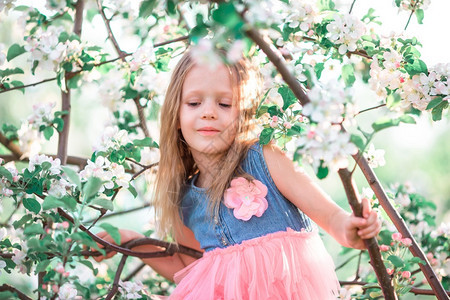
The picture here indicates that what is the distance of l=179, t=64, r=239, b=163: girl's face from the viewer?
177 centimetres

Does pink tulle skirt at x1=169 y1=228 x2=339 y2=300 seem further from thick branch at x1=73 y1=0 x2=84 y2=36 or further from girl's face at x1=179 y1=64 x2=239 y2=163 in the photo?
thick branch at x1=73 y1=0 x2=84 y2=36

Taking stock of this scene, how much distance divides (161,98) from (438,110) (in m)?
1.08

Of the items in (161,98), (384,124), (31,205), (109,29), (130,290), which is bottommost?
(130,290)

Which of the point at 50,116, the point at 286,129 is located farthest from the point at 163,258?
the point at 286,129

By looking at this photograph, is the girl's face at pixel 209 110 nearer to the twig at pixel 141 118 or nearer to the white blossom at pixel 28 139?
the twig at pixel 141 118

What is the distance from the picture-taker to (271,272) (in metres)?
1.66

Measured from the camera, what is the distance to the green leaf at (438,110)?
164cm

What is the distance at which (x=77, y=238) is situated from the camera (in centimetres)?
121

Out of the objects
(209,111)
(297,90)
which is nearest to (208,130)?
(209,111)

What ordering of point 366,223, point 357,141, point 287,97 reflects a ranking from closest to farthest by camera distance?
point 357,141, point 366,223, point 287,97

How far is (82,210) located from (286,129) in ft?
1.92

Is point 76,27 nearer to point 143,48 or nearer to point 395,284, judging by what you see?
point 143,48

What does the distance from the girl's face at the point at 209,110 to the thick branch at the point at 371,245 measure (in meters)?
0.68

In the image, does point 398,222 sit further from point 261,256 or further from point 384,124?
point 384,124
